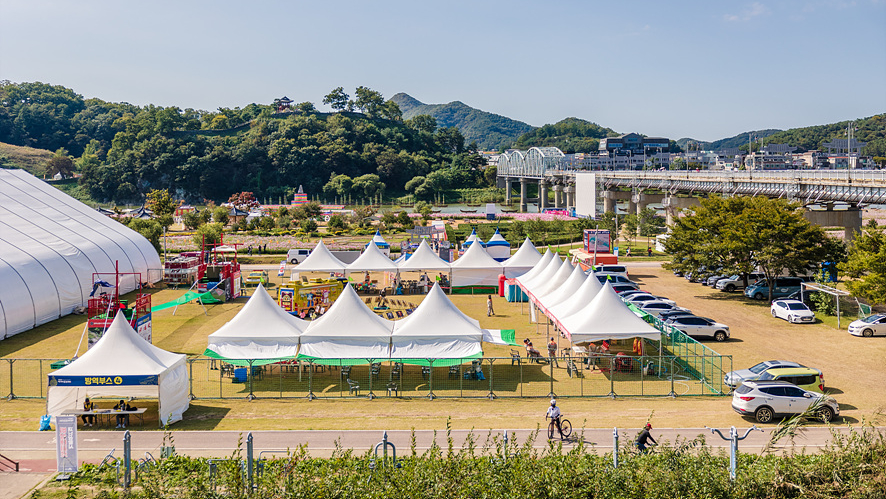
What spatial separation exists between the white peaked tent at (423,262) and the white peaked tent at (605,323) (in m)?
18.7

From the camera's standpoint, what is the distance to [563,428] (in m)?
19.4

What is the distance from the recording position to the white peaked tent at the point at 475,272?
1815 inches

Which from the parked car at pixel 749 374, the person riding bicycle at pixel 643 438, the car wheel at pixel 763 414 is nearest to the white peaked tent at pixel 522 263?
the parked car at pixel 749 374

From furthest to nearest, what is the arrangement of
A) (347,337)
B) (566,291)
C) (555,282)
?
1. (555,282)
2. (566,291)
3. (347,337)

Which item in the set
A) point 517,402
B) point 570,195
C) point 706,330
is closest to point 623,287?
point 706,330

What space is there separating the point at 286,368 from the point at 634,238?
2525 inches

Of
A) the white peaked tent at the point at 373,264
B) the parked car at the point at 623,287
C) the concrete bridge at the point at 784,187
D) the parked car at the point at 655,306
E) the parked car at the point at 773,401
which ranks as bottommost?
the parked car at the point at 773,401

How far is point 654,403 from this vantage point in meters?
22.6

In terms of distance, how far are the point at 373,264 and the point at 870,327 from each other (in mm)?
29121

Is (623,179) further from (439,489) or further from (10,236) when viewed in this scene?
(439,489)

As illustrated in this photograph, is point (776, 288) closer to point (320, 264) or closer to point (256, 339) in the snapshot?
point (320, 264)

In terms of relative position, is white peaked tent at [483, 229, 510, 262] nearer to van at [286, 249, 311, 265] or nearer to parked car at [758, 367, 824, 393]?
van at [286, 249, 311, 265]

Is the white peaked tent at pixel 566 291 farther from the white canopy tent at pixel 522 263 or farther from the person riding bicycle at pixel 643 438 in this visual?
the person riding bicycle at pixel 643 438

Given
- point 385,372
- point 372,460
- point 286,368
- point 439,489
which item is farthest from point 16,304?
point 439,489
